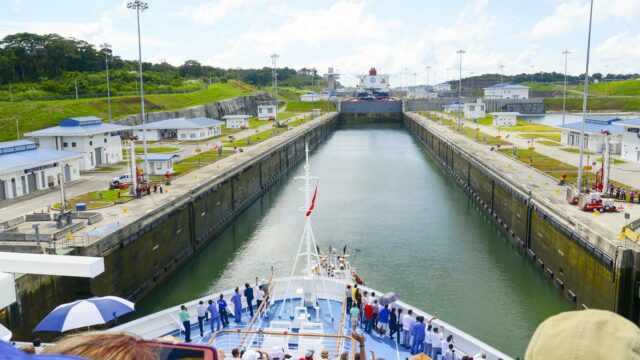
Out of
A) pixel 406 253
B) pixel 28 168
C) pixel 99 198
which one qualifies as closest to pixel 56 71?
pixel 28 168

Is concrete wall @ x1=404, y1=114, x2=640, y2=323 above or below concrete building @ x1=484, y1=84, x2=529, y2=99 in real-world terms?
below

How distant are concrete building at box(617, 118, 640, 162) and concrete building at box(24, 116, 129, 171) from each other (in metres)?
40.8

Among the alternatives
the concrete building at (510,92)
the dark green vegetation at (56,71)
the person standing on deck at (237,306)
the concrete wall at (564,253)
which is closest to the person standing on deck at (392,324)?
the person standing on deck at (237,306)

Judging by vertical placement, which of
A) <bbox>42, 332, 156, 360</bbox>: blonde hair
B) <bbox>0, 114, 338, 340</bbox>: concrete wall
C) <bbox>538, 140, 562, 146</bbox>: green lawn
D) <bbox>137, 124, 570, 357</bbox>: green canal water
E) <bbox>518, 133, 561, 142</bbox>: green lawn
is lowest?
<bbox>137, 124, 570, 357</bbox>: green canal water

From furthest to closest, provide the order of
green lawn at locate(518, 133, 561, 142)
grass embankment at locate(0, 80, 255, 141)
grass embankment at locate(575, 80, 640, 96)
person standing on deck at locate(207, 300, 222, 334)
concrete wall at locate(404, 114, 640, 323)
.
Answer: grass embankment at locate(575, 80, 640, 96) → green lawn at locate(518, 133, 561, 142) → grass embankment at locate(0, 80, 255, 141) → concrete wall at locate(404, 114, 640, 323) → person standing on deck at locate(207, 300, 222, 334)

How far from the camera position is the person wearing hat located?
2.12 m

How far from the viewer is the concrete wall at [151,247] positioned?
727 inches

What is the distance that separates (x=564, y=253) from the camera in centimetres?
2472

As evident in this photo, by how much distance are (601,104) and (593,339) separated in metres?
158

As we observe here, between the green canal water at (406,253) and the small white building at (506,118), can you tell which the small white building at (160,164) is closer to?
the green canal water at (406,253)

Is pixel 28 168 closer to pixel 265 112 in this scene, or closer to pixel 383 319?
pixel 383 319

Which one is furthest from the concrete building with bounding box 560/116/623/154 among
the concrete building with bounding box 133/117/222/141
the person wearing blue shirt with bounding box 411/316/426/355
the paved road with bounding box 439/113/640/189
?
the concrete building with bounding box 133/117/222/141

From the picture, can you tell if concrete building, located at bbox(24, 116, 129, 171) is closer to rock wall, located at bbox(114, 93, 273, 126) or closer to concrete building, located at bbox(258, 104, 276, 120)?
rock wall, located at bbox(114, 93, 273, 126)

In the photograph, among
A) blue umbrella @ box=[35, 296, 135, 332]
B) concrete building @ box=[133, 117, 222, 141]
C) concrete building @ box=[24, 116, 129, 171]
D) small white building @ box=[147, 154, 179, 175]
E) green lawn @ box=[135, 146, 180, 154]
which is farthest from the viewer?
concrete building @ box=[133, 117, 222, 141]
